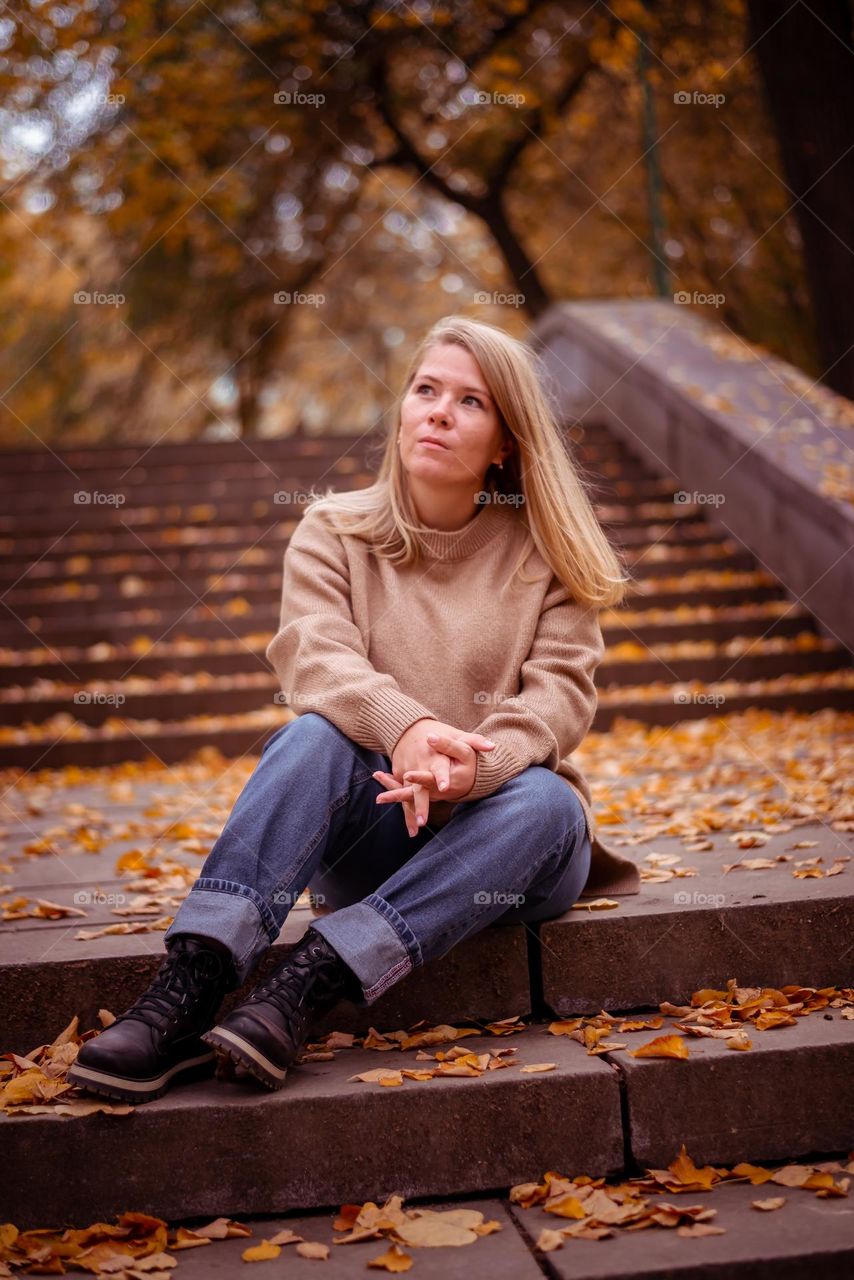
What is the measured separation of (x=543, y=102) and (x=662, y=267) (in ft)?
9.01

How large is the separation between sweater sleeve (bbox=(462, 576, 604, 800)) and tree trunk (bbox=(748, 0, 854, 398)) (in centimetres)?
505

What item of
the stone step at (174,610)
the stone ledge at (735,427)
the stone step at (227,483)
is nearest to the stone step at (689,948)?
the stone ledge at (735,427)

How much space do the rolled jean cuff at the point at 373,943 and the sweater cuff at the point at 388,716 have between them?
316mm

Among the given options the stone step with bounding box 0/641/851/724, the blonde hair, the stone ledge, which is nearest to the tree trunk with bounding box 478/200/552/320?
the stone ledge

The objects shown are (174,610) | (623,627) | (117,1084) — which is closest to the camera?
(117,1084)

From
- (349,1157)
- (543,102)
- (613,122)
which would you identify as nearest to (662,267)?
(543,102)

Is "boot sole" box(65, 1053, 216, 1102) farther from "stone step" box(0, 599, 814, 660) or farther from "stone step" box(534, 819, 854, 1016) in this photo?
"stone step" box(0, 599, 814, 660)

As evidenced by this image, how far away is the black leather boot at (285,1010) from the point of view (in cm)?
193

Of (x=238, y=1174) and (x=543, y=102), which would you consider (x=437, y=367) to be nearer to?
(x=238, y=1174)

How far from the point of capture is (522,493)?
2.65m

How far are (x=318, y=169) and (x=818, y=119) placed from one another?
20.7ft

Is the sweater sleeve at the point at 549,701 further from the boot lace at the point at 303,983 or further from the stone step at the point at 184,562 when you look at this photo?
the stone step at the point at 184,562

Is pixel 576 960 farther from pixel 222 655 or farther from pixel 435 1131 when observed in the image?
pixel 222 655

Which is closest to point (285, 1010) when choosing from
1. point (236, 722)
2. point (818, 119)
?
point (236, 722)
